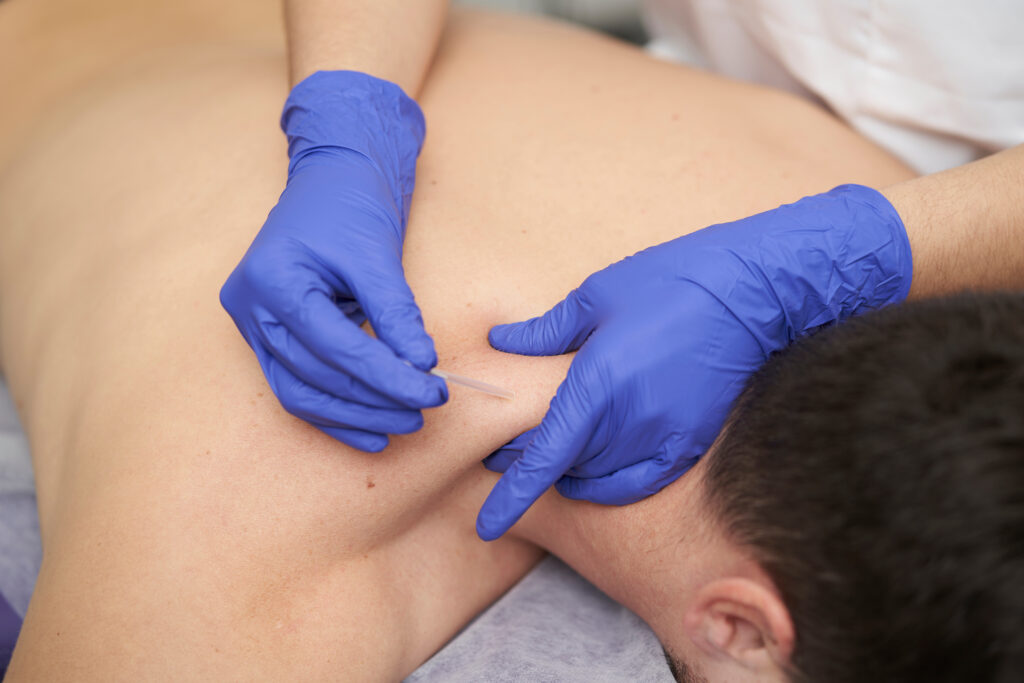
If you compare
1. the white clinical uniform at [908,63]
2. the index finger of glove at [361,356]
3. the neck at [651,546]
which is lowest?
the neck at [651,546]

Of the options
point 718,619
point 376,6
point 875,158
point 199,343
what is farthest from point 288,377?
point 875,158

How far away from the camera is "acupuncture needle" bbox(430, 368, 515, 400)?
932 millimetres

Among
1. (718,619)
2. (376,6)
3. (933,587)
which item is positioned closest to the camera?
(933,587)

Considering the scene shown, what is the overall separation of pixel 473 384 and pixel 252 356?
1.00 feet

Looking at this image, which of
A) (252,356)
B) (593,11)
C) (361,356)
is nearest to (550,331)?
(361,356)

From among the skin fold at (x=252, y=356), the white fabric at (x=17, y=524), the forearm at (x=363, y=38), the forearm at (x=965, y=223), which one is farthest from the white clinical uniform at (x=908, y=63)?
the white fabric at (x=17, y=524)

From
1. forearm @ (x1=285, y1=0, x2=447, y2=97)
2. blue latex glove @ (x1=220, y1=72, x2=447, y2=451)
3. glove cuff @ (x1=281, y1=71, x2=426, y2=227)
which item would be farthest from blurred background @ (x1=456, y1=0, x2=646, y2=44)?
blue latex glove @ (x1=220, y1=72, x2=447, y2=451)

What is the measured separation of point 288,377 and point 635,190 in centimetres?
60

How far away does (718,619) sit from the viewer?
2.80 ft

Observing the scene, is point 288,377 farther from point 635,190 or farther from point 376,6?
point 376,6

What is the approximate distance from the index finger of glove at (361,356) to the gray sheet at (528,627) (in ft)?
1.40

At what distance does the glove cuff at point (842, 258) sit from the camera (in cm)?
100

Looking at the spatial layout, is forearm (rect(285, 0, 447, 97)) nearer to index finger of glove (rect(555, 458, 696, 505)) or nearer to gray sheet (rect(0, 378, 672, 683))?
index finger of glove (rect(555, 458, 696, 505))

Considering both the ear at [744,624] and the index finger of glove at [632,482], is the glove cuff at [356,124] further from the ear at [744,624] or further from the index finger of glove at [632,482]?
the ear at [744,624]
